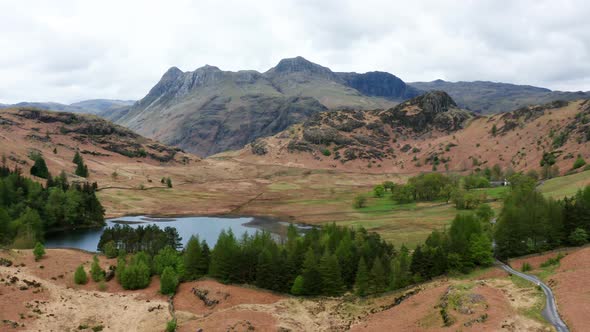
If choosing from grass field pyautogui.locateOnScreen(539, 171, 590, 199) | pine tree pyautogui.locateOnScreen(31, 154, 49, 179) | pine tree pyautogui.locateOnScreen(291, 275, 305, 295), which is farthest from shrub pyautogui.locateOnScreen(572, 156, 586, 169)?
pine tree pyautogui.locateOnScreen(31, 154, 49, 179)

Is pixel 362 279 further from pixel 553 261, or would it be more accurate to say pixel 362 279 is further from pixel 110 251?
pixel 110 251

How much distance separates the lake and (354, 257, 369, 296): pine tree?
4587 cm

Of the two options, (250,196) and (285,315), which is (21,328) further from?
(250,196)

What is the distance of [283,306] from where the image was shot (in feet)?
Answer: 204

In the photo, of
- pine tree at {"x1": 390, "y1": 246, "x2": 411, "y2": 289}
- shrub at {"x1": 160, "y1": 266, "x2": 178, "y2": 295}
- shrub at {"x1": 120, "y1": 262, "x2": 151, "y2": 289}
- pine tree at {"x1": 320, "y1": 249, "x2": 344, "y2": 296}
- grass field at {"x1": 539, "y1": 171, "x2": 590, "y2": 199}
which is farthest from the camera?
grass field at {"x1": 539, "y1": 171, "x2": 590, "y2": 199}

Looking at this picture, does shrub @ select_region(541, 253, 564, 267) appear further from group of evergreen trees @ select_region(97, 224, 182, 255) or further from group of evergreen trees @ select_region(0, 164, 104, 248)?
group of evergreen trees @ select_region(0, 164, 104, 248)

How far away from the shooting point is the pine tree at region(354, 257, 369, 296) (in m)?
66.2

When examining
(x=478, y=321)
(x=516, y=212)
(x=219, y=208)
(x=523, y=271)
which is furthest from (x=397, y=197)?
(x=478, y=321)

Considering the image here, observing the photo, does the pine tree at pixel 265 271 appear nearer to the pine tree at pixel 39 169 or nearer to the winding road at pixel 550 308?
the winding road at pixel 550 308

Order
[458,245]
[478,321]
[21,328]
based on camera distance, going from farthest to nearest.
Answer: [458,245] < [21,328] < [478,321]

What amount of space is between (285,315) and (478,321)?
25343 mm

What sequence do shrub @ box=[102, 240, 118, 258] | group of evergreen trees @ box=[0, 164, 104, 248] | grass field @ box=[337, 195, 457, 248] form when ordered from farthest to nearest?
group of evergreen trees @ box=[0, 164, 104, 248] → grass field @ box=[337, 195, 457, 248] → shrub @ box=[102, 240, 118, 258]

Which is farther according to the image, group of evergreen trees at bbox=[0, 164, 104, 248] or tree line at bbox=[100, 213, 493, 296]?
Result: group of evergreen trees at bbox=[0, 164, 104, 248]

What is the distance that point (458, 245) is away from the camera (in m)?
70.5
